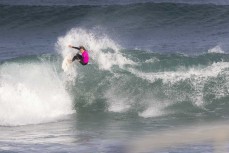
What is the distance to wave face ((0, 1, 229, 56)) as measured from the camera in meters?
33.4

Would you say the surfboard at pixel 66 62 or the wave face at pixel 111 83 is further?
the surfboard at pixel 66 62

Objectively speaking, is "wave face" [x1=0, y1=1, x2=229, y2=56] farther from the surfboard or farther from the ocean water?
the surfboard

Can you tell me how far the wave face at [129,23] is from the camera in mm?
33406

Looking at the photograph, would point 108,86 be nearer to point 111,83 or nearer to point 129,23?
point 111,83

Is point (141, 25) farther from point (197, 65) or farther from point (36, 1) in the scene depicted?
point (197, 65)

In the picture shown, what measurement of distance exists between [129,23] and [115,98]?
15167mm

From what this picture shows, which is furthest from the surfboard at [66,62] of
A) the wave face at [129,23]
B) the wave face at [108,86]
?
the wave face at [129,23]

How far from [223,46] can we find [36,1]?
51.0ft

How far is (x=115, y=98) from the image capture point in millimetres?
22719

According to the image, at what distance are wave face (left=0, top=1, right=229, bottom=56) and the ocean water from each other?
334 millimetres

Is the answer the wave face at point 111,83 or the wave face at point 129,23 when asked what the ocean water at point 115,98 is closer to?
the wave face at point 111,83

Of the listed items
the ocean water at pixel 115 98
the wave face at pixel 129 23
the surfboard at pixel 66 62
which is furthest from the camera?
the wave face at pixel 129 23

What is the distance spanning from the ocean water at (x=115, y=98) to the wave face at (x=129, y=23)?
0.33 meters

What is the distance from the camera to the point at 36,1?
1665 inches
